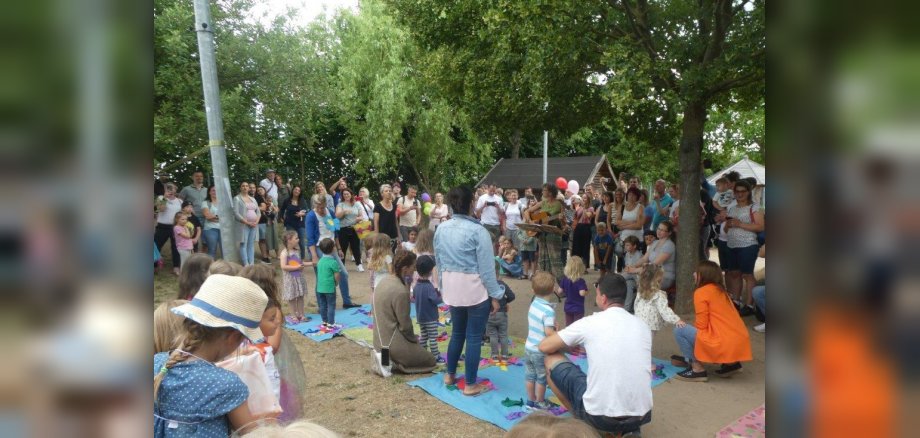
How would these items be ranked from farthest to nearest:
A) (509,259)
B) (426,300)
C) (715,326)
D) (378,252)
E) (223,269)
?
(509,259), (378,252), (426,300), (715,326), (223,269)

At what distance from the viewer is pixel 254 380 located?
8.93 ft

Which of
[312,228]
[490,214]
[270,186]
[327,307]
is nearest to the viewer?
[327,307]

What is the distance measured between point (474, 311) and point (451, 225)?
0.79m

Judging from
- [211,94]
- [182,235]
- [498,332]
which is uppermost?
[211,94]

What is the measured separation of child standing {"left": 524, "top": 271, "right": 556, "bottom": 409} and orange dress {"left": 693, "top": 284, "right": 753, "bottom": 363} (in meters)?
1.40

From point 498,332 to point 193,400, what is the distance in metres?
4.43

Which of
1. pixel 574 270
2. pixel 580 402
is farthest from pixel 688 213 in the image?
pixel 580 402

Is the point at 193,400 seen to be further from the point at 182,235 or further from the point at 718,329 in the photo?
the point at 182,235

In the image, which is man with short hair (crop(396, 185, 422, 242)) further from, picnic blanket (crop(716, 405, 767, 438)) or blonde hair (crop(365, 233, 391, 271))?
picnic blanket (crop(716, 405, 767, 438))

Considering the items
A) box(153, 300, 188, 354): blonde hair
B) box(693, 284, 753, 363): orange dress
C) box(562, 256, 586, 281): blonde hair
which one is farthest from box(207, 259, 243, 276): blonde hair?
box(693, 284, 753, 363): orange dress

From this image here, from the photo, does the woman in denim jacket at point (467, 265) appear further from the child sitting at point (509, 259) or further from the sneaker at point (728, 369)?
the child sitting at point (509, 259)

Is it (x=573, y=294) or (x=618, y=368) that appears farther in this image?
(x=573, y=294)

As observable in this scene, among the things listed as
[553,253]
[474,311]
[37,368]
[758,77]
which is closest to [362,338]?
[474,311]

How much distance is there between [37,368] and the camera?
0.44 m
